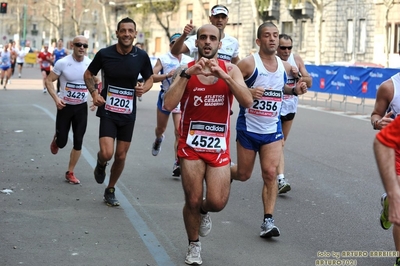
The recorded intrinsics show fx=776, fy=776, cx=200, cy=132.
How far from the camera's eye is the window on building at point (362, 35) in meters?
52.6

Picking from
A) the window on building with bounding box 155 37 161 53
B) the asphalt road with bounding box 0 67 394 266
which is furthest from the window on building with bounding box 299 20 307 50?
the asphalt road with bounding box 0 67 394 266

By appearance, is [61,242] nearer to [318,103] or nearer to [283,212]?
[283,212]

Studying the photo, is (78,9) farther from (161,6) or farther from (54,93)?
(54,93)

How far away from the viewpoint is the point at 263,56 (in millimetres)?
7684

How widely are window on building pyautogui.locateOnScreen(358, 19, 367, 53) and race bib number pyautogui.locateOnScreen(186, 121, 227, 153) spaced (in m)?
47.7

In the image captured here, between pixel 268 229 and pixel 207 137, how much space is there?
137 cm

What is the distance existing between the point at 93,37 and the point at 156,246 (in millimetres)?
135907

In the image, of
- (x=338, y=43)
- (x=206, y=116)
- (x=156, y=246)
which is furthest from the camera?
(x=338, y=43)

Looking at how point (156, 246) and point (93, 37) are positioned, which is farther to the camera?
point (93, 37)

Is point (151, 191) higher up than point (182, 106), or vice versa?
point (182, 106)

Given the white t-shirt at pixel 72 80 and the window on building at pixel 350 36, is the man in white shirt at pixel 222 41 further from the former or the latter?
the window on building at pixel 350 36

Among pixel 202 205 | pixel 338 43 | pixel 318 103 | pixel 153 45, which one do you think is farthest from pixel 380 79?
pixel 153 45

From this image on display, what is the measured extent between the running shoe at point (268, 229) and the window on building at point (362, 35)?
4686cm

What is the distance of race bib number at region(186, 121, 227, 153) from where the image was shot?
Answer: 6.35 meters
